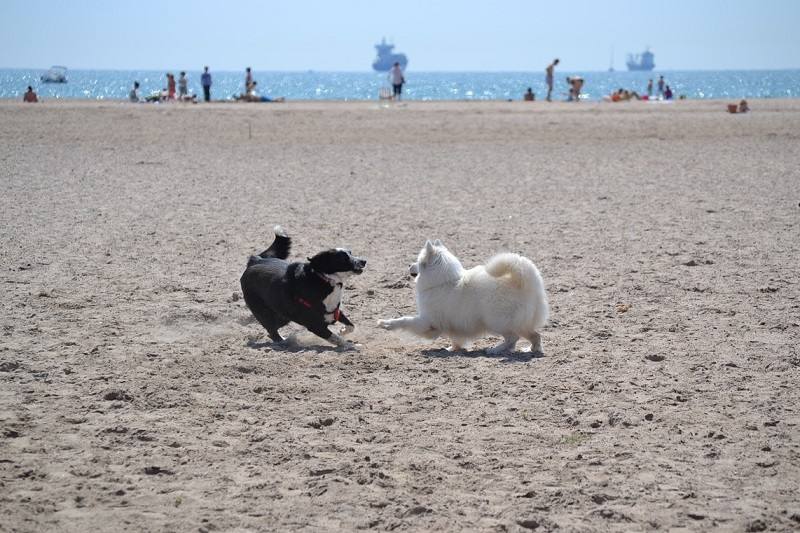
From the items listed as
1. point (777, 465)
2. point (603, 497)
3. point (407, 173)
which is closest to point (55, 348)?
point (603, 497)

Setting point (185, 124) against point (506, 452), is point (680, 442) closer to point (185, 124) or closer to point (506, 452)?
point (506, 452)

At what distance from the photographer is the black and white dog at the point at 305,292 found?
26.8 ft

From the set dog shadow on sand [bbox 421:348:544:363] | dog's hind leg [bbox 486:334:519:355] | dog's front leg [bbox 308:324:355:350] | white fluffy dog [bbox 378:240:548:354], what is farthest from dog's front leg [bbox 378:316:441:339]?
dog's hind leg [bbox 486:334:519:355]

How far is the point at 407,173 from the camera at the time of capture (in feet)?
64.7

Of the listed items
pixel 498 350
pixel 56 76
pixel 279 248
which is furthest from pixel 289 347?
pixel 56 76

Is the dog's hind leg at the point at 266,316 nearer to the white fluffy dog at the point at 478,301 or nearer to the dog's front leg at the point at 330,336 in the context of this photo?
the dog's front leg at the point at 330,336

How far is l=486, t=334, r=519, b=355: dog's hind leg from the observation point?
26.3ft

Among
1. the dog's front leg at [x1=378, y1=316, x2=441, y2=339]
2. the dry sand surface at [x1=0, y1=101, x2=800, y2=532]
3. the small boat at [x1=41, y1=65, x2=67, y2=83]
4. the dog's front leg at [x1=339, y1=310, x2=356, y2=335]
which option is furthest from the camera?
the small boat at [x1=41, y1=65, x2=67, y2=83]

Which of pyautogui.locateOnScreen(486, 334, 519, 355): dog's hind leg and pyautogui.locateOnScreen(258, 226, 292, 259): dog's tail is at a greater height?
pyautogui.locateOnScreen(258, 226, 292, 259): dog's tail

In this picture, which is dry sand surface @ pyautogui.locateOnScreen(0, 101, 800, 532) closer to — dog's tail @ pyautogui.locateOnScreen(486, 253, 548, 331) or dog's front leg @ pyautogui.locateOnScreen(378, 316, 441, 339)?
dog's front leg @ pyautogui.locateOnScreen(378, 316, 441, 339)

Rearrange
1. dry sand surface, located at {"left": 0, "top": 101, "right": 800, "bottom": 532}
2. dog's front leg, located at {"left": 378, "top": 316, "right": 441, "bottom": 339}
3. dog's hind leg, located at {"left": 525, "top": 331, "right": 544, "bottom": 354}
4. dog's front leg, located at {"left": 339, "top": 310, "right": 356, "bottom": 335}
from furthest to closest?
dog's front leg, located at {"left": 339, "top": 310, "right": 356, "bottom": 335}, dog's front leg, located at {"left": 378, "top": 316, "right": 441, "bottom": 339}, dog's hind leg, located at {"left": 525, "top": 331, "right": 544, "bottom": 354}, dry sand surface, located at {"left": 0, "top": 101, "right": 800, "bottom": 532}

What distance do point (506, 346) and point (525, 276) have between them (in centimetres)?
62

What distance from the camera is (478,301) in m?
8.03

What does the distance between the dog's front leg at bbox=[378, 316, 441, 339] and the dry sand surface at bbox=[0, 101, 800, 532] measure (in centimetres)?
18
